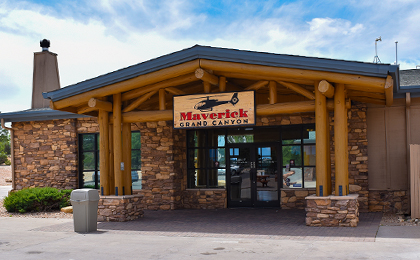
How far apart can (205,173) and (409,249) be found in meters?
7.72

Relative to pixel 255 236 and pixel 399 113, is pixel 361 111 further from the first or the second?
pixel 255 236

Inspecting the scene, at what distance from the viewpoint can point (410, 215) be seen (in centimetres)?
1110

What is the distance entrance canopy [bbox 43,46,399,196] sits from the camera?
930 cm

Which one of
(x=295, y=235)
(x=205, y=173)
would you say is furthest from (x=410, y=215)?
(x=205, y=173)

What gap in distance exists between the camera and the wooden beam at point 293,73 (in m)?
9.01

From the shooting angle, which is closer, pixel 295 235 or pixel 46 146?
pixel 295 235

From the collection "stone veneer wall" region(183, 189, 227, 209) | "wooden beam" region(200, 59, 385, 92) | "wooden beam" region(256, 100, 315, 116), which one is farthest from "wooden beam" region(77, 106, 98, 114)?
"wooden beam" region(256, 100, 315, 116)

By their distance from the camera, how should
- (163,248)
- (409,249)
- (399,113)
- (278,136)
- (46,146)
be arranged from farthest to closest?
(46,146)
(278,136)
(399,113)
(163,248)
(409,249)

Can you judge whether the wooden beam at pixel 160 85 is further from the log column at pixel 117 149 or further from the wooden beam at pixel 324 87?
the wooden beam at pixel 324 87

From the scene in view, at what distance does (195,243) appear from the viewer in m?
8.10

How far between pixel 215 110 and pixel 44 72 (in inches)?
459

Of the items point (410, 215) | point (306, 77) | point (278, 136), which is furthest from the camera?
point (278, 136)

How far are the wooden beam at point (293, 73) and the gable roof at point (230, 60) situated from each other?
138 mm

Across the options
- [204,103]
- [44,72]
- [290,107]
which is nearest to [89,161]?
[44,72]
